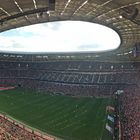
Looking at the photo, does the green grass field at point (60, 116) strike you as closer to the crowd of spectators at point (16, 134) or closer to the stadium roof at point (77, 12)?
the crowd of spectators at point (16, 134)

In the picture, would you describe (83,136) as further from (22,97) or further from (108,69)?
(108,69)

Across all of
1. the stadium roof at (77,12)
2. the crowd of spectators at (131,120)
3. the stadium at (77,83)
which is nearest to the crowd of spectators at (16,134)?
the stadium at (77,83)

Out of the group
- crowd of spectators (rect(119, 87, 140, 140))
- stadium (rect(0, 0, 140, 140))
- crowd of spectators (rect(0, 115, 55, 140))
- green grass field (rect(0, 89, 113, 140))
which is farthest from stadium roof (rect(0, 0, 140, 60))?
green grass field (rect(0, 89, 113, 140))

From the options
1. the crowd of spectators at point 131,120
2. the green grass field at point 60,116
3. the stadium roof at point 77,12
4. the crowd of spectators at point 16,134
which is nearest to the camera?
the crowd of spectators at point 16,134

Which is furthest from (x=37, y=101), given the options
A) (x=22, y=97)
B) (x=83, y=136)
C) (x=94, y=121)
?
(x=83, y=136)

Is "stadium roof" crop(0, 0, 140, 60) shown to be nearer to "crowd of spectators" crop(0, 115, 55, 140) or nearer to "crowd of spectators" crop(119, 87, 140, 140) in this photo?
"crowd of spectators" crop(119, 87, 140, 140)

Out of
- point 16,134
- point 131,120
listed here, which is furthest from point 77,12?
point 16,134

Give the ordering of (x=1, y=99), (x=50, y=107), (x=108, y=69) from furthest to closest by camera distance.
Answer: (x=108, y=69) → (x=1, y=99) → (x=50, y=107)
